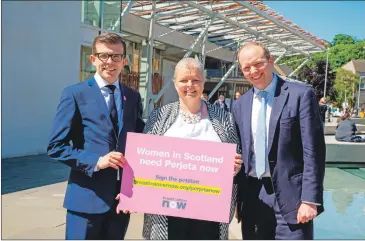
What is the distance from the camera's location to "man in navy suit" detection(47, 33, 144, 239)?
7.92 ft

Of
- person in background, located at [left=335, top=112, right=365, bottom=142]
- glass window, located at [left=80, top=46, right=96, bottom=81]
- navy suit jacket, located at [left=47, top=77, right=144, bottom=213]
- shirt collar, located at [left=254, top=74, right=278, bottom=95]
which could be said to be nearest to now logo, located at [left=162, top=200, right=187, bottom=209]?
navy suit jacket, located at [left=47, top=77, right=144, bottom=213]

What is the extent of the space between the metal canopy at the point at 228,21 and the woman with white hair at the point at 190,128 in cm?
1402

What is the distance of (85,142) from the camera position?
2467 mm

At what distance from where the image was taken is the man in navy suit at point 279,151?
240 cm

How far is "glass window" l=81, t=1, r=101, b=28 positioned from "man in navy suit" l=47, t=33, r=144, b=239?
9.83 m

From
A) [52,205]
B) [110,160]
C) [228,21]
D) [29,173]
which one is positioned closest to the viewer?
[110,160]

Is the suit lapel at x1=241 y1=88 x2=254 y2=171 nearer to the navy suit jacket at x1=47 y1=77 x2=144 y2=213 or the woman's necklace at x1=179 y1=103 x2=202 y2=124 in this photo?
the woman's necklace at x1=179 y1=103 x2=202 y2=124

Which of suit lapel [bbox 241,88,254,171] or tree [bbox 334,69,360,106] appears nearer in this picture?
suit lapel [bbox 241,88,254,171]

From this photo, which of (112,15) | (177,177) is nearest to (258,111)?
(177,177)

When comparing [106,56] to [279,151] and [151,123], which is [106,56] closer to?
[151,123]

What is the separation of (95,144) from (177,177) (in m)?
0.54

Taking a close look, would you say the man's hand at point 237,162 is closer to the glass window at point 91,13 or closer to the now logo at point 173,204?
the now logo at point 173,204

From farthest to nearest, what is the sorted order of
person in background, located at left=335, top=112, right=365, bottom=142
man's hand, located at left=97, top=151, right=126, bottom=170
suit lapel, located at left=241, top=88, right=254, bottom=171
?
person in background, located at left=335, top=112, right=365, bottom=142, suit lapel, located at left=241, top=88, right=254, bottom=171, man's hand, located at left=97, top=151, right=126, bottom=170

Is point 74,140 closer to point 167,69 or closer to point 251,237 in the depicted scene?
point 251,237
